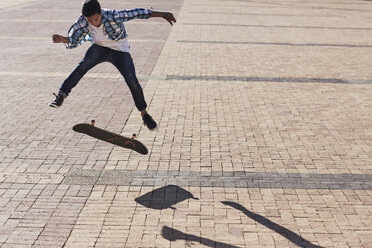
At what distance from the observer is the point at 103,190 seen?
5391mm

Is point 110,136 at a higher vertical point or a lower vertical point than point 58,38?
lower

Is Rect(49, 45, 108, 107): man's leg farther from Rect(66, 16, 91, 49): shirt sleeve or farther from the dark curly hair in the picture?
the dark curly hair

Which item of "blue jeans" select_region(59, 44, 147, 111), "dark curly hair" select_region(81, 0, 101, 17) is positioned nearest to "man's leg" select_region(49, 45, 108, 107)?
"blue jeans" select_region(59, 44, 147, 111)

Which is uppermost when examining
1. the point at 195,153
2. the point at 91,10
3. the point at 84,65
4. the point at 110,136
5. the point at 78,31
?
the point at 91,10

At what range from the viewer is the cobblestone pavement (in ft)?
15.3

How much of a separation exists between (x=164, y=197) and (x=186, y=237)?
0.88m

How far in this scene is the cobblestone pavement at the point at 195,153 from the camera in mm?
4660

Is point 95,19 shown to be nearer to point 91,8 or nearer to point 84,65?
point 91,8

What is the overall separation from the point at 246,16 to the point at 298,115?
15.8m

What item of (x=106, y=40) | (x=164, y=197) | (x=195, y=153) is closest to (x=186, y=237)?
(x=164, y=197)

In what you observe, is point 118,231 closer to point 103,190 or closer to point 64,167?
point 103,190

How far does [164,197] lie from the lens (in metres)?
5.27

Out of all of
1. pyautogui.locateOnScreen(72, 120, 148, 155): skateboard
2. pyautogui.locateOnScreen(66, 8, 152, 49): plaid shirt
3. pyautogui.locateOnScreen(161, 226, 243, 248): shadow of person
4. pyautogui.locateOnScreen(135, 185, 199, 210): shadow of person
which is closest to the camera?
pyautogui.locateOnScreen(161, 226, 243, 248): shadow of person

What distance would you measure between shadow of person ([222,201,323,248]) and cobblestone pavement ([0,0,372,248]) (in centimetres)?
2
